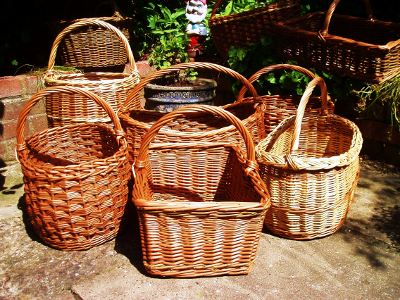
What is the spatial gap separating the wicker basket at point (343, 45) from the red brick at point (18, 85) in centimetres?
189

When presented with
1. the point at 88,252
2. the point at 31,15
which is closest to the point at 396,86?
the point at 88,252

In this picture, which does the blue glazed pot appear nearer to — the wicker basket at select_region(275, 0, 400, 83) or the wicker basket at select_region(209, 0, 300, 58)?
the wicker basket at select_region(209, 0, 300, 58)

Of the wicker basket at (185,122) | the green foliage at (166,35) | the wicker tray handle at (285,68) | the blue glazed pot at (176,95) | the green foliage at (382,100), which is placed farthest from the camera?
the green foliage at (166,35)

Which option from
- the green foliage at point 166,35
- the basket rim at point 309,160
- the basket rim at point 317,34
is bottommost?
the basket rim at point 309,160

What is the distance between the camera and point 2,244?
8.58 feet

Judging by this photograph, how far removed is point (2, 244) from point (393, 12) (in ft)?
10.8

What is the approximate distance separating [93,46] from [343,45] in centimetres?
193

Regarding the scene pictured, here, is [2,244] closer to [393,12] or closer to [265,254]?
[265,254]

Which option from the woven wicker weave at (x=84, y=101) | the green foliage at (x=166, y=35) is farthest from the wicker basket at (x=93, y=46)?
the woven wicker weave at (x=84, y=101)

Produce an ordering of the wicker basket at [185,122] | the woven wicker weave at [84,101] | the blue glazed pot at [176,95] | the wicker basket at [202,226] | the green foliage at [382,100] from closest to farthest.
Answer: the wicker basket at [202,226] → the wicker basket at [185,122] → the woven wicker weave at [84,101] → the green foliage at [382,100] → the blue glazed pot at [176,95]

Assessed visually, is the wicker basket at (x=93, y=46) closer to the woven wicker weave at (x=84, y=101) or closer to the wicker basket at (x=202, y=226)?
the woven wicker weave at (x=84, y=101)

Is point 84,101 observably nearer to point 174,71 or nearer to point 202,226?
point 174,71

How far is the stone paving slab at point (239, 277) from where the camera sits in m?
2.18

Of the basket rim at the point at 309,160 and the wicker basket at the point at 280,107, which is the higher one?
the basket rim at the point at 309,160
